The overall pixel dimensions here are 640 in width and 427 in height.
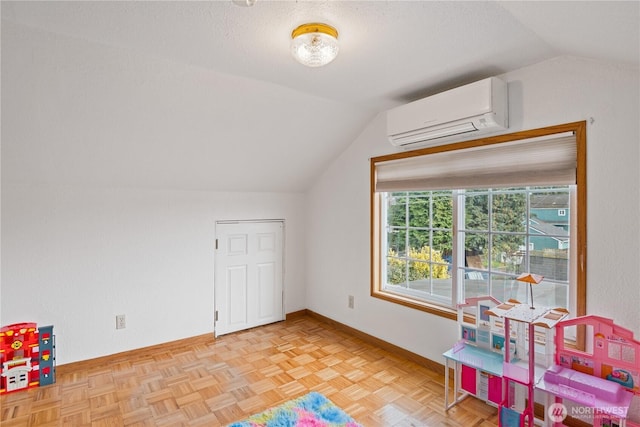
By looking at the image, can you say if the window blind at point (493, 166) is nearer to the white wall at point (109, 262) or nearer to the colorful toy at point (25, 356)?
the white wall at point (109, 262)

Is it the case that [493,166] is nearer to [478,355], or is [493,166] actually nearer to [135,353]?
[478,355]

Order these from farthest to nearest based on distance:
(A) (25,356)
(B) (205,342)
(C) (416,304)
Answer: (B) (205,342) → (C) (416,304) → (A) (25,356)

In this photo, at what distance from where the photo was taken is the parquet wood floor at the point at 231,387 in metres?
2.34

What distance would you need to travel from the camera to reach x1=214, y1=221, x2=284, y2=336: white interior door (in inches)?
152

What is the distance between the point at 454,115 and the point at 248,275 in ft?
9.20

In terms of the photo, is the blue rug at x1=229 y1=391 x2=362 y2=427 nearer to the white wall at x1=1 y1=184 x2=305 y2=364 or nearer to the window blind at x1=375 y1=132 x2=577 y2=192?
the white wall at x1=1 y1=184 x2=305 y2=364

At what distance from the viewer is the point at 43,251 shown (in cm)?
291

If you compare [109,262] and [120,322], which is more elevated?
[109,262]

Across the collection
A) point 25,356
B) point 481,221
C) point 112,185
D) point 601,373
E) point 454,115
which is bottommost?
point 25,356

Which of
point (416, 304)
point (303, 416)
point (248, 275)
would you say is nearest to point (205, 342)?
point (248, 275)

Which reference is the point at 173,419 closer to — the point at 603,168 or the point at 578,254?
the point at 578,254

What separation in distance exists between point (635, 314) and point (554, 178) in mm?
891

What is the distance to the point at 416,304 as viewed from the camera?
122 inches

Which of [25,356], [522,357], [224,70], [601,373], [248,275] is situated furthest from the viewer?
[248,275]
